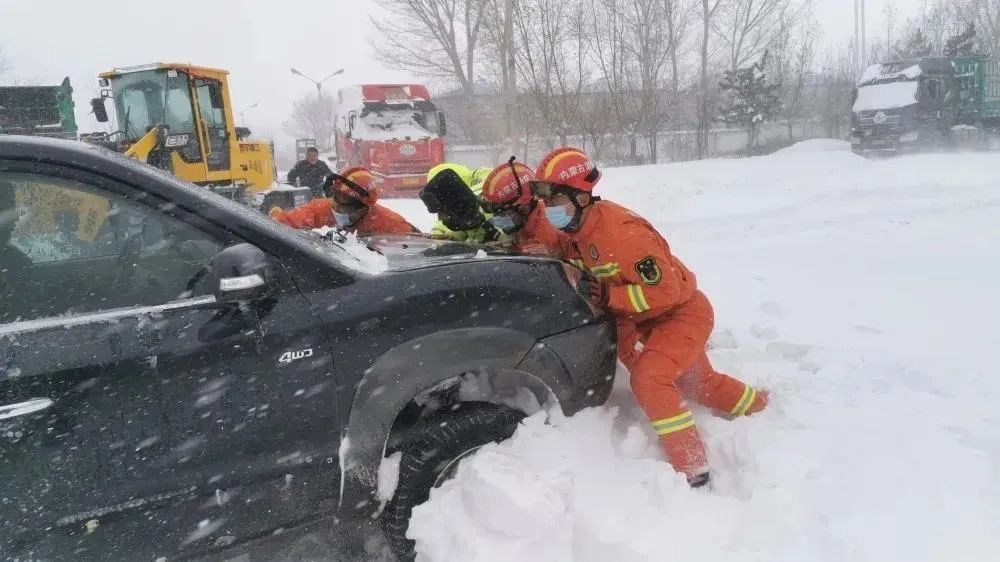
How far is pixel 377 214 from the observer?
204 inches

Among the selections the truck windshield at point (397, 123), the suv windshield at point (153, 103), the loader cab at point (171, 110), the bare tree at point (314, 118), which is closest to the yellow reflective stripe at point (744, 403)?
the loader cab at point (171, 110)

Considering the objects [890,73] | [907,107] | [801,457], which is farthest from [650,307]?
[890,73]

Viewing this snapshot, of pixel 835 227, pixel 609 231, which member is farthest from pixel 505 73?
pixel 609 231

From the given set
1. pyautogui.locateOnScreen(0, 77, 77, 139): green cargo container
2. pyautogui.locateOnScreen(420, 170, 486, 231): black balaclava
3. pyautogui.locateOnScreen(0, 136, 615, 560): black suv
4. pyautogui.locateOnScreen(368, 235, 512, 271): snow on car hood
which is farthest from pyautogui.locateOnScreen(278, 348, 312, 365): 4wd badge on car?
pyautogui.locateOnScreen(0, 77, 77, 139): green cargo container

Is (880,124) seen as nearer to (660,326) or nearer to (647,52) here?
(647,52)

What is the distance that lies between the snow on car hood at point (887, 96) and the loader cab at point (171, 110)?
54.8 feet

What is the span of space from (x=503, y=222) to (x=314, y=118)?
8163 cm

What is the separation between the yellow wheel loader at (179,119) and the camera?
35.1 ft

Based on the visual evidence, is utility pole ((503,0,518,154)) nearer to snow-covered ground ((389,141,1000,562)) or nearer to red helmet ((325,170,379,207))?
snow-covered ground ((389,141,1000,562))

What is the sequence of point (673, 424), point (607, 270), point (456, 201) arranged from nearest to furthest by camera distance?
point (673, 424)
point (607, 270)
point (456, 201)

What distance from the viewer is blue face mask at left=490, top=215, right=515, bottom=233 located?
412cm

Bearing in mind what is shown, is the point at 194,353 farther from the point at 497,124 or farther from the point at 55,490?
the point at 497,124

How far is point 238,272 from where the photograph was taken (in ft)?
6.14

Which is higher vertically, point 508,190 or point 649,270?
point 508,190
